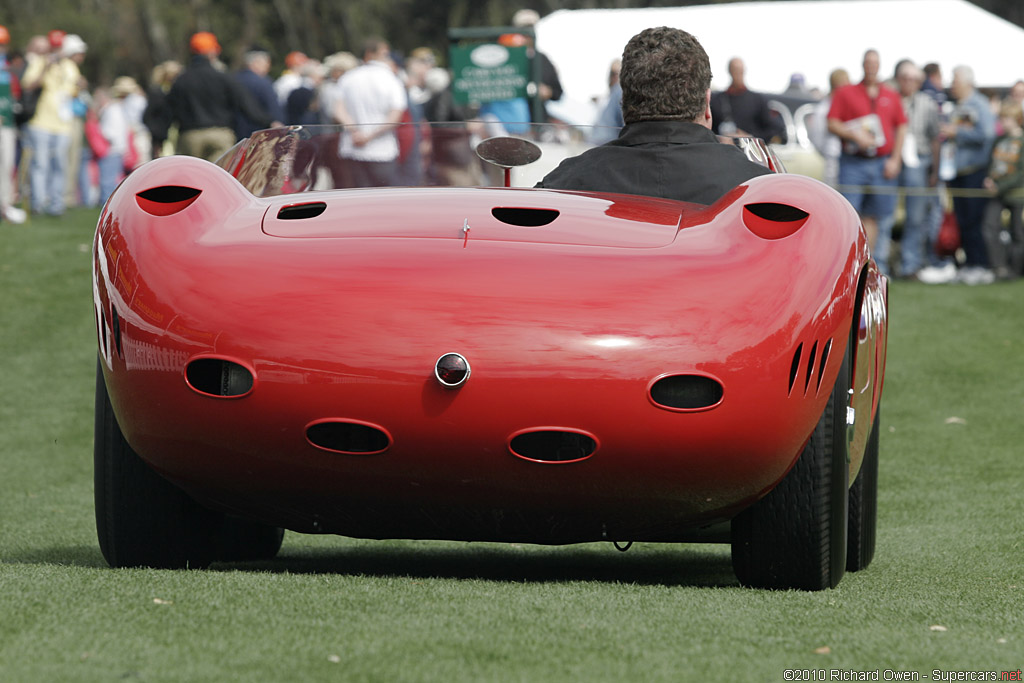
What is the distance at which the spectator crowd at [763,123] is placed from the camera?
13.4 meters

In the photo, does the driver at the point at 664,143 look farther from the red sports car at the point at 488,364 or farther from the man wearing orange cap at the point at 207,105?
the man wearing orange cap at the point at 207,105

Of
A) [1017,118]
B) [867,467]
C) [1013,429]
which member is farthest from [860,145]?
[867,467]

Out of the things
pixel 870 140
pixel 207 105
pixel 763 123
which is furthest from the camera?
pixel 763 123

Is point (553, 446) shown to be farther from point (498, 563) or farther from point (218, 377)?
point (498, 563)

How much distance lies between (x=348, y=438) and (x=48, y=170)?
14.5m

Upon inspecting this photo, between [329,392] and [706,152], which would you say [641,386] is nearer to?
[329,392]

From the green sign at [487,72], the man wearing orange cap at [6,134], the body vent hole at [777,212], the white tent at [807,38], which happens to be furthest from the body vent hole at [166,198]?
the white tent at [807,38]

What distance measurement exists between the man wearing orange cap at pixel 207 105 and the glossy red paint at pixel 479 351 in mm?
10189

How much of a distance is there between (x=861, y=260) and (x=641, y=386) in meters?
0.79

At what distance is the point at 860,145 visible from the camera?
13.3 metres

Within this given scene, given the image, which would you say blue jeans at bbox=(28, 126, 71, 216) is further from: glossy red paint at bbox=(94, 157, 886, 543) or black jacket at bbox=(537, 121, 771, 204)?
glossy red paint at bbox=(94, 157, 886, 543)

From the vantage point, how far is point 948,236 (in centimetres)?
1468

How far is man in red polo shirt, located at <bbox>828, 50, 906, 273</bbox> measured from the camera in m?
13.3


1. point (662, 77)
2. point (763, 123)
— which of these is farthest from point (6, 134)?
point (662, 77)
